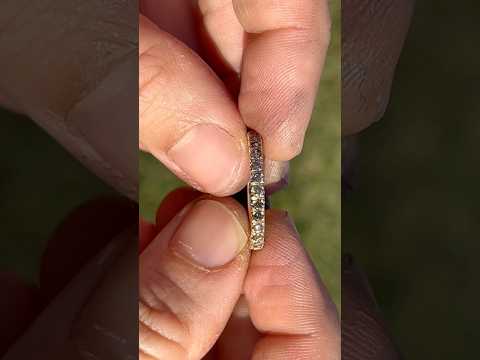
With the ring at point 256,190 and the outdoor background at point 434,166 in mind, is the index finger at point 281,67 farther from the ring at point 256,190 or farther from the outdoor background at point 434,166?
the outdoor background at point 434,166

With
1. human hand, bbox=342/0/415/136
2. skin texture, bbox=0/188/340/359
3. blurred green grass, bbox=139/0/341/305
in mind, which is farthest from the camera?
blurred green grass, bbox=139/0/341/305

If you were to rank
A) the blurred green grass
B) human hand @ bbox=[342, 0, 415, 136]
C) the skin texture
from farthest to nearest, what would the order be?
the blurred green grass < human hand @ bbox=[342, 0, 415, 136] < the skin texture

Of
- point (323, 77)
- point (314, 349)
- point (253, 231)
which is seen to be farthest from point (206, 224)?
point (323, 77)

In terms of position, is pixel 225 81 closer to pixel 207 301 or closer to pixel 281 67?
pixel 281 67

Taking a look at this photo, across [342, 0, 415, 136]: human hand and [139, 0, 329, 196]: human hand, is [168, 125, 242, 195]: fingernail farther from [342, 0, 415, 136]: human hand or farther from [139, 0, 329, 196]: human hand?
[342, 0, 415, 136]: human hand

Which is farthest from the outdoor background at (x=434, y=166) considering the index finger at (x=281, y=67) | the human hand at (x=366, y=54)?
the index finger at (x=281, y=67)

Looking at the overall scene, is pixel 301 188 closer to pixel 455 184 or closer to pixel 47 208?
pixel 455 184

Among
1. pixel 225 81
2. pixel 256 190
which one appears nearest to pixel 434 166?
pixel 256 190

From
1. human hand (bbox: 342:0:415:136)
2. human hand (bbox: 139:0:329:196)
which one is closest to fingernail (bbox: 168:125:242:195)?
human hand (bbox: 139:0:329:196)
